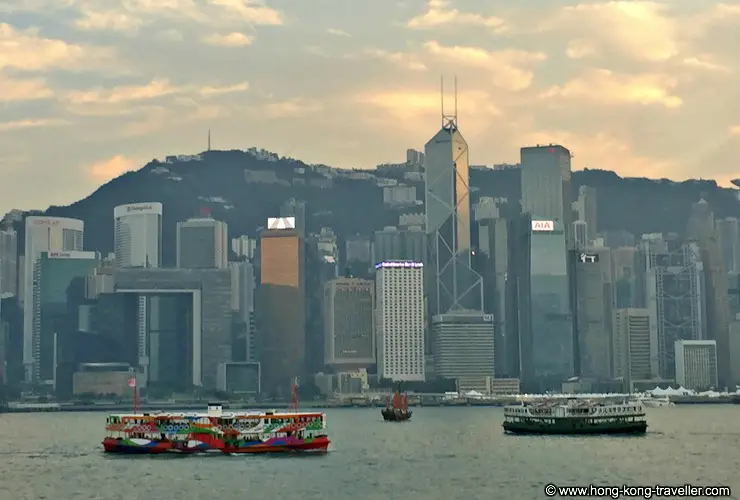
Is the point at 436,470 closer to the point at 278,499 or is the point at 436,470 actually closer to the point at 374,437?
the point at 278,499

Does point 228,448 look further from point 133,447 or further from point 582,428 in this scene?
point 582,428

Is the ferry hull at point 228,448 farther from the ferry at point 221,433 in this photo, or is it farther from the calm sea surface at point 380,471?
the calm sea surface at point 380,471

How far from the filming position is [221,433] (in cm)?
14200

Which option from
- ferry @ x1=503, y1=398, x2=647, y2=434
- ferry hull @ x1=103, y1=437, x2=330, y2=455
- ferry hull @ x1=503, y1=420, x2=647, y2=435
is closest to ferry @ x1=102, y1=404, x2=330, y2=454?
ferry hull @ x1=103, y1=437, x2=330, y2=455

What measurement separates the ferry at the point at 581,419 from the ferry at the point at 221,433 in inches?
1806

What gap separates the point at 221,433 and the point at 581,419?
2179 inches

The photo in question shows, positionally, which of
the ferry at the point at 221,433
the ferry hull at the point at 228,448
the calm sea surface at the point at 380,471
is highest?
the ferry at the point at 221,433

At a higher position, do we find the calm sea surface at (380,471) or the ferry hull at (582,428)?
the ferry hull at (582,428)

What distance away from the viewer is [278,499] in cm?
11250

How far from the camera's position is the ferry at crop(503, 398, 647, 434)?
180 m

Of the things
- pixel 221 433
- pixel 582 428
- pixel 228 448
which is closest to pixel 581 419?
pixel 582 428

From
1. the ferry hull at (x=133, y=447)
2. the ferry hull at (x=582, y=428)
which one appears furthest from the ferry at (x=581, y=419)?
the ferry hull at (x=133, y=447)

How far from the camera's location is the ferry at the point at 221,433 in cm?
14150

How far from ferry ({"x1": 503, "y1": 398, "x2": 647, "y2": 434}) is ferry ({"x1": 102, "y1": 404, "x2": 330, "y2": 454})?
4588 cm
